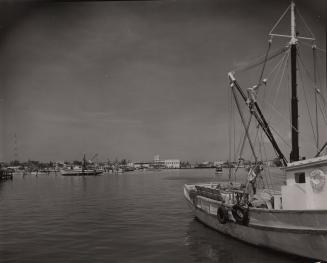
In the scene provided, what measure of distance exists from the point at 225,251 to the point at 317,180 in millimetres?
5189

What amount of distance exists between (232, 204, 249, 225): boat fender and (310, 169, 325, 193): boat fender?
315 cm

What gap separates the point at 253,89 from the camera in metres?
19.6

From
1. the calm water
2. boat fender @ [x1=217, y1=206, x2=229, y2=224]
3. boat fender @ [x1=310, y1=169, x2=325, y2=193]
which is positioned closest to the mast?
boat fender @ [x1=310, y1=169, x2=325, y2=193]

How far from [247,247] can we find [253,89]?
8.66 m

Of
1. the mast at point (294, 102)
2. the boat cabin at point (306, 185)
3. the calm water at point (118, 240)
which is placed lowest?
the calm water at point (118, 240)

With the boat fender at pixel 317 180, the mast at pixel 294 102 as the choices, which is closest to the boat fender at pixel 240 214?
the boat fender at pixel 317 180

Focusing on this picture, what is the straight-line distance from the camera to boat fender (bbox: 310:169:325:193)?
42.0 ft

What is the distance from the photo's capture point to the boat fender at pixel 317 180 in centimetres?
1281

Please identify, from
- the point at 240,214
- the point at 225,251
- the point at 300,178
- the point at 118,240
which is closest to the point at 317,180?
the point at 300,178

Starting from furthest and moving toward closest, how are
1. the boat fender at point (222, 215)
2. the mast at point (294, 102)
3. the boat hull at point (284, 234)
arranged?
the boat fender at point (222, 215) → the mast at point (294, 102) → the boat hull at point (284, 234)

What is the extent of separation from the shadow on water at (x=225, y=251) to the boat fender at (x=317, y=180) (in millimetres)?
2658

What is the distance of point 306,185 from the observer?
44.3 feet

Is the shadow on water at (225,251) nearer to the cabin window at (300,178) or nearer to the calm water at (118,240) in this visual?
the calm water at (118,240)

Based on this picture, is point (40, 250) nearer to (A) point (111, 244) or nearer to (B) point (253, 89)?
(A) point (111, 244)
